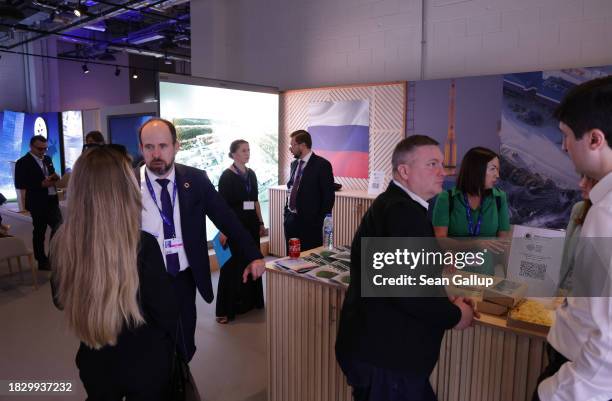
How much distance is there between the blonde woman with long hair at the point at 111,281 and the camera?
136 cm

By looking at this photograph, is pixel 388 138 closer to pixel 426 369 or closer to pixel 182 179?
pixel 182 179

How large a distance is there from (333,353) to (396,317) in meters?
0.82

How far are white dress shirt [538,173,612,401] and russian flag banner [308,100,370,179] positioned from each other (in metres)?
4.53

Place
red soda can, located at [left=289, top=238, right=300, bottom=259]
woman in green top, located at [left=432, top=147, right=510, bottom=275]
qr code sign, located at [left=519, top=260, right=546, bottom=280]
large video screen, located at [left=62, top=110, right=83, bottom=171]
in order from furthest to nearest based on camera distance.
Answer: large video screen, located at [left=62, top=110, right=83, bottom=171]
woman in green top, located at [left=432, top=147, right=510, bottom=275]
red soda can, located at [left=289, top=238, right=300, bottom=259]
qr code sign, located at [left=519, top=260, right=546, bottom=280]

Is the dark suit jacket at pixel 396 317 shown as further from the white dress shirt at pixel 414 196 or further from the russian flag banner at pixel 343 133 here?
the russian flag banner at pixel 343 133

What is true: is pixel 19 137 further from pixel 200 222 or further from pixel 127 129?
pixel 200 222

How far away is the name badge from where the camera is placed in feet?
7.41

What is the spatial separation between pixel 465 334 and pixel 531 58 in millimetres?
3508

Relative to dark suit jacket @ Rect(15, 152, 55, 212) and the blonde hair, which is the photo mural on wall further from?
dark suit jacket @ Rect(15, 152, 55, 212)

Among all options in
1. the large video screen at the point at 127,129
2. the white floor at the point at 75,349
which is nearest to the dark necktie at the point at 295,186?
the white floor at the point at 75,349

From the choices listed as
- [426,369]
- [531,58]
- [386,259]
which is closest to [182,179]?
[386,259]

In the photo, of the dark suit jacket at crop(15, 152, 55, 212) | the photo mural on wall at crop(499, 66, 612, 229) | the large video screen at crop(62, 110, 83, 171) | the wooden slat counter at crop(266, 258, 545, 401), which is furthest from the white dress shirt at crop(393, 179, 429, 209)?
the large video screen at crop(62, 110, 83, 171)

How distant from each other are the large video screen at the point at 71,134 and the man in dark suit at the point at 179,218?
29.6 feet

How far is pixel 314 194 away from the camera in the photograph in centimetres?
447
